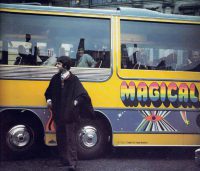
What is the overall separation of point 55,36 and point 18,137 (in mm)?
1920

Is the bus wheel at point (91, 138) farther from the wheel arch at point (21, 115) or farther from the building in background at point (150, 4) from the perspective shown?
the building in background at point (150, 4)

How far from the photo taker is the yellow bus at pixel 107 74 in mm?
7113

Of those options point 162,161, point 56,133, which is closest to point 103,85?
point 56,133

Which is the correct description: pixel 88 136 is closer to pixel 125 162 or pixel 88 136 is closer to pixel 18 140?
pixel 125 162

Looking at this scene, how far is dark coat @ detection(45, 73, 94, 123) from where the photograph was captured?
21.3ft

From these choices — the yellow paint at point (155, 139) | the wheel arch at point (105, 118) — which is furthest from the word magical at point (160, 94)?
the yellow paint at point (155, 139)

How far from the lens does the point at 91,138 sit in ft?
24.1

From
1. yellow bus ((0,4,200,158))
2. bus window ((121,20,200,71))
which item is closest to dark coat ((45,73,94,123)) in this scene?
yellow bus ((0,4,200,158))

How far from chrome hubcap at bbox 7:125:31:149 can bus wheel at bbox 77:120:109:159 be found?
0.94 metres

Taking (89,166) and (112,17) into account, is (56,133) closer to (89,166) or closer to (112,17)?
(89,166)

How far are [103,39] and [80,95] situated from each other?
4.59 feet

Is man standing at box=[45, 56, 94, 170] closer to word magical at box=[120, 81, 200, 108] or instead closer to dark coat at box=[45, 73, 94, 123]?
dark coat at box=[45, 73, 94, 123]

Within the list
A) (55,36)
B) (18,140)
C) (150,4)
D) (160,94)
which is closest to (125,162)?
(160,94)

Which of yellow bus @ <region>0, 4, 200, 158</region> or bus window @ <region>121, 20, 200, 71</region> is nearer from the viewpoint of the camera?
yellow bus @ <region>0, 4, 200, 158</region>
